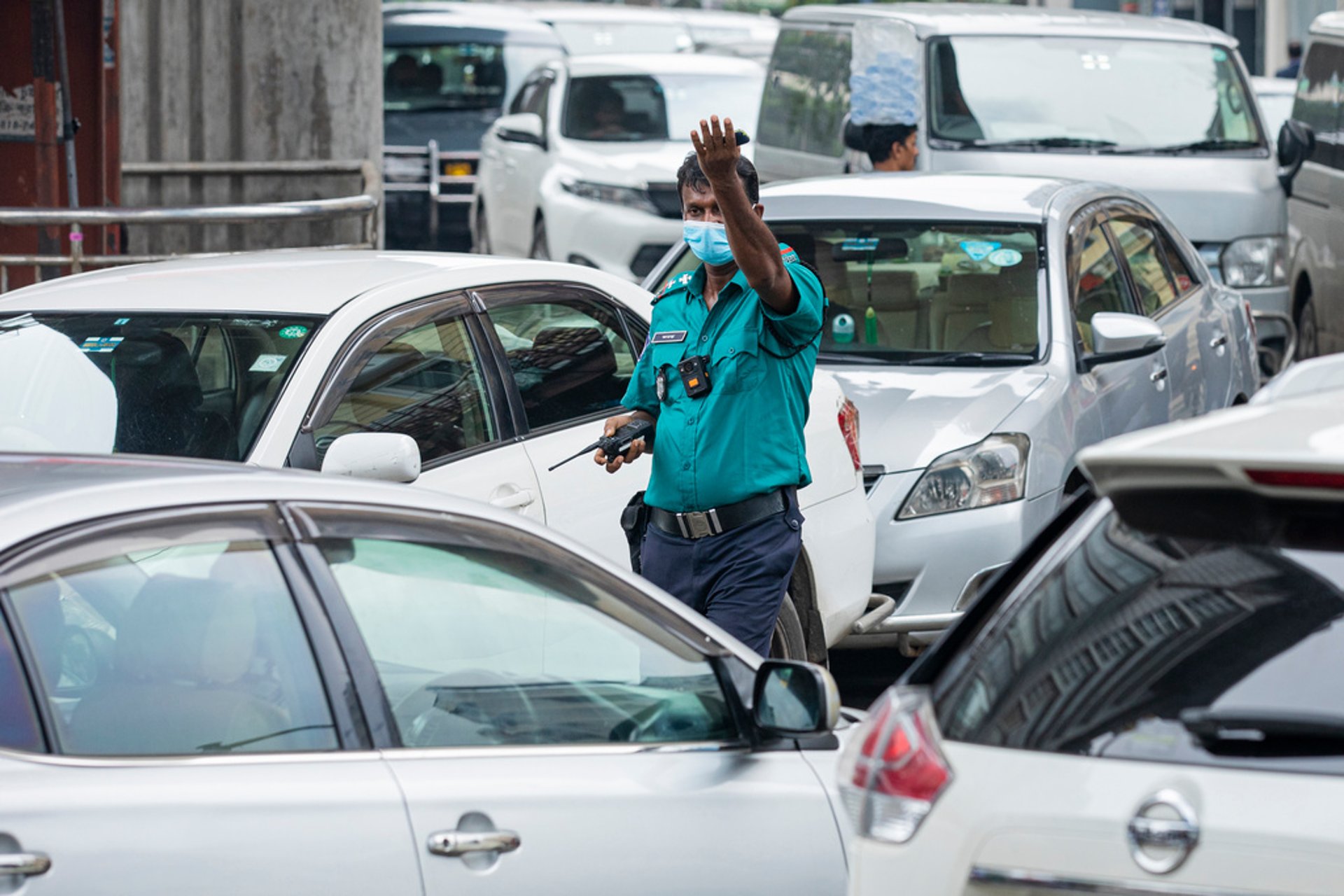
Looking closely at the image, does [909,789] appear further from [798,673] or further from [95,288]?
[95,288]

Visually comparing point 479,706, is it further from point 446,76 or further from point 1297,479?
point 446,76

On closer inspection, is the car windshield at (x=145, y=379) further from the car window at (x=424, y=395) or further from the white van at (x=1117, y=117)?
the white van at (x=1117, y=117)

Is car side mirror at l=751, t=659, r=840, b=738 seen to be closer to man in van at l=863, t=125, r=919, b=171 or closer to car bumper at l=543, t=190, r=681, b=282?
man in van at l=863, t=125, r=919, b=171

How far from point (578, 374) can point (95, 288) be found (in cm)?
131

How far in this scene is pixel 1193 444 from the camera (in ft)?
9.05

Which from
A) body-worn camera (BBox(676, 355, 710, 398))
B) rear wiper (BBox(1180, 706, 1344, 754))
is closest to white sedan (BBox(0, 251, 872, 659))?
body-worn camera (BBox(676, 355, 710, 398))

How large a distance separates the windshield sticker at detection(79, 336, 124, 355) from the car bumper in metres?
9.43

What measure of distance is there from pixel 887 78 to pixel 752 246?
7535 millimetres

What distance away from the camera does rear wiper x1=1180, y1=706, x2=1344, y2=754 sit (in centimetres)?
262

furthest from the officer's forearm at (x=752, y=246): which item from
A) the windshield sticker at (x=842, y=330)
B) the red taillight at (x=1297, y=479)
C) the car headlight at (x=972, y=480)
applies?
the windshield sticker at (x=842, y=330)

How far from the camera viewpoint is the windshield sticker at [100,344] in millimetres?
5305

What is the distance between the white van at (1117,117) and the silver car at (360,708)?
824cm

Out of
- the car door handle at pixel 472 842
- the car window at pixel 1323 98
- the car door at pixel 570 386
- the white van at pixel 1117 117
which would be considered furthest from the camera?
Result: the car window at pixel 1323 98

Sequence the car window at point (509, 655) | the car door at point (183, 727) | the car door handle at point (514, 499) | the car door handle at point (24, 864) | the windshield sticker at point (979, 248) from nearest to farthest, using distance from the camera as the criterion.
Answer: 1. the car door handle at point (24, 864)
2. the car door at point (183, 727)
3. the car window at point (509, 655)
4. the car door handle at point (514, 499)
5. the windshield sticker at point (979, 248)
